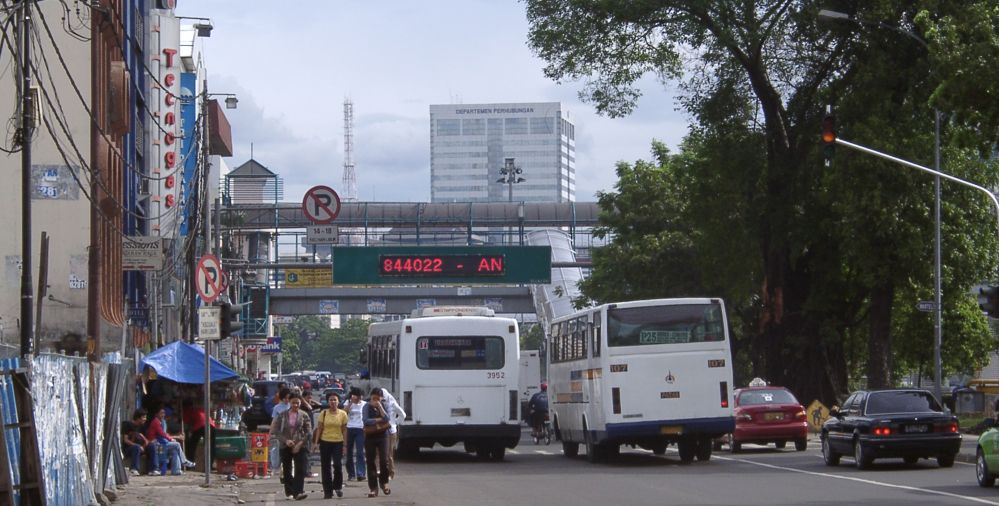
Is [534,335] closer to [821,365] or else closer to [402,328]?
[821,365]

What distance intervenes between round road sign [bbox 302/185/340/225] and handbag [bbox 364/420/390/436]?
49.8 ft

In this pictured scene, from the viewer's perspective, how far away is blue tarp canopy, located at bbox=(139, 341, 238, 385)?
31312 mm

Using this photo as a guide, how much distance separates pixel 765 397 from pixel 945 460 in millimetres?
8647

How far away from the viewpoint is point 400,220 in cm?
7731

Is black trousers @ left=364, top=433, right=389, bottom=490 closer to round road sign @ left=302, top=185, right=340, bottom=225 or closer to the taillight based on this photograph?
the taillight

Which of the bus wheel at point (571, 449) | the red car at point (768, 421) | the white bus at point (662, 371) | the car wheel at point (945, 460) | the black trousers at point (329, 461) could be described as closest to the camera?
the black trousers at point (329, 461)

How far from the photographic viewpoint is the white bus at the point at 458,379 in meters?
31.6

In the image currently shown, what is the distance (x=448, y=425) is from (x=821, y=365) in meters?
17.3

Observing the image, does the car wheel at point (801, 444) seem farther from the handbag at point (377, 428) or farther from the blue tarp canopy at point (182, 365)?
the handbag at point (377, 428)

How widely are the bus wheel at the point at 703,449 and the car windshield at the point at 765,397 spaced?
4.55 meters

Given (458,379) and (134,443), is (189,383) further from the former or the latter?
(458,379)

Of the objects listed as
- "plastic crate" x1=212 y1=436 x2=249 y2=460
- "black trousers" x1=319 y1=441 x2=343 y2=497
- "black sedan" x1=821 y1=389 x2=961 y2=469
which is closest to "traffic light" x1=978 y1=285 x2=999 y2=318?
"black sedan" x1=821 y1=389 x2=961 y2=469

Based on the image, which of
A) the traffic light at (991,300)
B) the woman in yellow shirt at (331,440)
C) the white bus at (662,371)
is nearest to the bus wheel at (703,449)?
the white bus at (662,371)

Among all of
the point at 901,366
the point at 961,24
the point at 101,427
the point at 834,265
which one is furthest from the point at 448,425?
the point at 901,366
